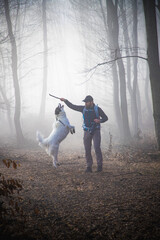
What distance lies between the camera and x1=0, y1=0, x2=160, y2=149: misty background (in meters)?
11.2

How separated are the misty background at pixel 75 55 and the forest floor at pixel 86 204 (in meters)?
3.79

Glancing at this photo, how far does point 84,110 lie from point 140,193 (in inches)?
117

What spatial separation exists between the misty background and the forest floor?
379 centimetres

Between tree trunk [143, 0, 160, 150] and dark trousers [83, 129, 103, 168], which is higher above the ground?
tree trunk [143, 0, 160, 150]

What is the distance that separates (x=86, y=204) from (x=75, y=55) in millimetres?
29366

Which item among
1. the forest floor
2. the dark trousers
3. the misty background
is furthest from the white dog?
the misty background

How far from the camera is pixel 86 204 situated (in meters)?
3.46

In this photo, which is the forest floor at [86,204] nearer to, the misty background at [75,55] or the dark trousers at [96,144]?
the dark trousers at [96,144]

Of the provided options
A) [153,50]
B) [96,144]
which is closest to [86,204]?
[96,144]

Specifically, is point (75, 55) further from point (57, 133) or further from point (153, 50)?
point (57, 133)

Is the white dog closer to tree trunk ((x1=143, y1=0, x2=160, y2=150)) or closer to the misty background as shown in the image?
the misty background

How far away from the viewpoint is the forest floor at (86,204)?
249cm

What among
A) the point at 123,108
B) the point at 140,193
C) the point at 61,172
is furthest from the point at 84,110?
the point at 123,108

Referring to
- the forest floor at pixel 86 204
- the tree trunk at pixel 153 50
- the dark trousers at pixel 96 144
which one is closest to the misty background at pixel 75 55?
the tree trunk at pixel 153 50
